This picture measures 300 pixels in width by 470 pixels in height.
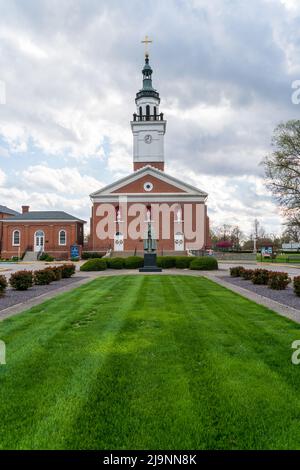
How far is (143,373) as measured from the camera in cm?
491

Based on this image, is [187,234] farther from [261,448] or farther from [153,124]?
[261,448]

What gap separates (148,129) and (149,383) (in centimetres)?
5173

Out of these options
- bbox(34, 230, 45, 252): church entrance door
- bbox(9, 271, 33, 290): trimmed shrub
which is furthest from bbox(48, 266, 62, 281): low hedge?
bbox(34, 230, 45, 252): church entrance door

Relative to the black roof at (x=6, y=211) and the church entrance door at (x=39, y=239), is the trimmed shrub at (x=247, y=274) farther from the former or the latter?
the black roof at (x=6, y=211)

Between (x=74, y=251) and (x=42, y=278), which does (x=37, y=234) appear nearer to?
(x=74, y=251)

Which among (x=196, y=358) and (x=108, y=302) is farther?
(x=108, y=302)

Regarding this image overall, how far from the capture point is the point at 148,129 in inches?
2090

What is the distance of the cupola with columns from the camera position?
53.0 metres

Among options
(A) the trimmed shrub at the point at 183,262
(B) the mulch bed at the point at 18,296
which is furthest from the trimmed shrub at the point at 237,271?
(B) the mulch bed at the point at 18,296

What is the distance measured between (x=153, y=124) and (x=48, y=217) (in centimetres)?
2080

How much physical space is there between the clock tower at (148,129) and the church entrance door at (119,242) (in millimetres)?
12580

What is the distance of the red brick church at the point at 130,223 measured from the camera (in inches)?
1799

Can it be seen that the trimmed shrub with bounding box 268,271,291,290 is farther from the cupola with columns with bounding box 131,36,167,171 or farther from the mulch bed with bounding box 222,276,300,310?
the cupola with columns with bounding box 131,36,167,171
